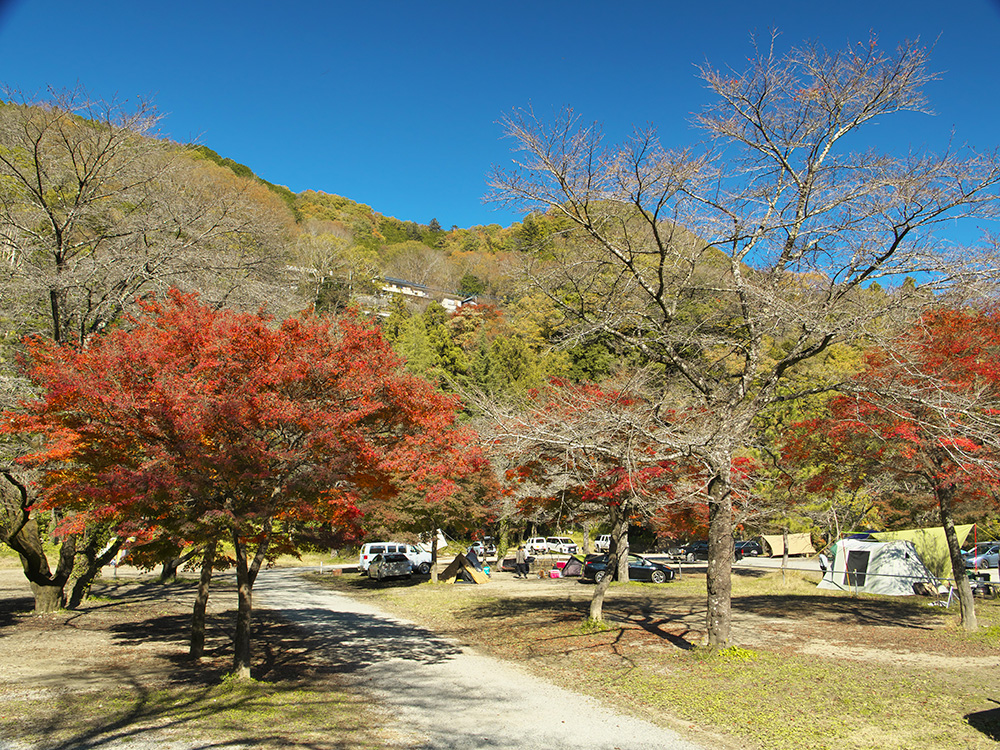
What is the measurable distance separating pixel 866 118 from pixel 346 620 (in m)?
15.7

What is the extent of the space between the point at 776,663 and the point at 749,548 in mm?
33223

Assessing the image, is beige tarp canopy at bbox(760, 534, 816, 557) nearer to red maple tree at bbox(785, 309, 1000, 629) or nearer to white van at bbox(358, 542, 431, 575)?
white van at bbox(358, 542, 431, 575)

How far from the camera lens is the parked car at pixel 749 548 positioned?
124 ft

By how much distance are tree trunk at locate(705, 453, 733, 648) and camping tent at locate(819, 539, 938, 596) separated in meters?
11.5

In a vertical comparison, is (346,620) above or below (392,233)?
below

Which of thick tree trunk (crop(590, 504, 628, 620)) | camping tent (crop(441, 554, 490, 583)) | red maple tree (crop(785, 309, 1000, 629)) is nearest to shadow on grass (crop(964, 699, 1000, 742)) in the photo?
red maple tree (crop(785, 309, 1000, 629))

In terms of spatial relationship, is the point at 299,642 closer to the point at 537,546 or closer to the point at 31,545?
the point at 31,545

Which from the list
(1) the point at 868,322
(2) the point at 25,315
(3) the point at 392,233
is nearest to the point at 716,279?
(1) the point at 868,322

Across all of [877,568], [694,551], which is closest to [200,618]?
[877,568]

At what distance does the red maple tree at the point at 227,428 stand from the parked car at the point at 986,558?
26034 millimetres

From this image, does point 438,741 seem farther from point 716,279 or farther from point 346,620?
point 346,620

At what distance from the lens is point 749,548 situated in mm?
39031

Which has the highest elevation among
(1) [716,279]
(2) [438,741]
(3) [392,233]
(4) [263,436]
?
(3) [392,233]

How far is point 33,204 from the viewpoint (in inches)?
544
